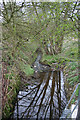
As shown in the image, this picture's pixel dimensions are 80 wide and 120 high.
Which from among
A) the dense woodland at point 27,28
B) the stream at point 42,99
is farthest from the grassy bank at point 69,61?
the stream at point 42,99

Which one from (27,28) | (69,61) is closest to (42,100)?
(69,61)

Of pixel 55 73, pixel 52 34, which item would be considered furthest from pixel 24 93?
pixel 52 34

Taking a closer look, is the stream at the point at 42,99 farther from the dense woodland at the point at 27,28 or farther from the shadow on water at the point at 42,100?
the dense woodland at the point at 27,28

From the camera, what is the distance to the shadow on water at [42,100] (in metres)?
1.48

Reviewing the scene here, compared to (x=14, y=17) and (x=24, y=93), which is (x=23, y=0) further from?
(x=24, y=93)

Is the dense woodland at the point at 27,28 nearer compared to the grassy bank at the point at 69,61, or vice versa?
the dense woodland at the point at 27,28

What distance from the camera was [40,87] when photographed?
2057 millimetres

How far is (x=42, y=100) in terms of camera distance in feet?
5.65

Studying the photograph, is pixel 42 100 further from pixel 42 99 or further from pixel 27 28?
pixel 27 28

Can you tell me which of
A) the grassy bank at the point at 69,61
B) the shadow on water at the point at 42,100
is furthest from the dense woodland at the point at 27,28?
the shadow on water at the point at 42,100

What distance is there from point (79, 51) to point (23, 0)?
1074 millimetres

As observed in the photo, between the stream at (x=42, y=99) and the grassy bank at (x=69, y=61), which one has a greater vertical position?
the grassy bank at (x=69, y=61)

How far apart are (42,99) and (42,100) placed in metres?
0.02

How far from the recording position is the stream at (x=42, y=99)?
1.48m
